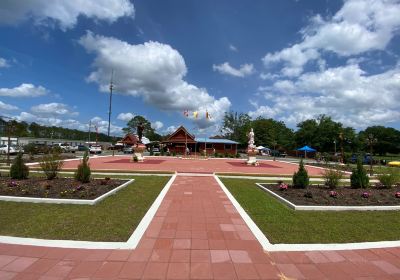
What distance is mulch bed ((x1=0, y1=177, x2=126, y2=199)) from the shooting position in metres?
9.18

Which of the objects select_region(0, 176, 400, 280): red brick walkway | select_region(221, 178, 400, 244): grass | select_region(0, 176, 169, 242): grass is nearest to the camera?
select_region(0, 176, 400, 280): red brick walkway

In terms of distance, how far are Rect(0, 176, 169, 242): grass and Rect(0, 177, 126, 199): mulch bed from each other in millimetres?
795

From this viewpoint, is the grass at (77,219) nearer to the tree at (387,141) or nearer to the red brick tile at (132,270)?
the red brick tile at (132,270)

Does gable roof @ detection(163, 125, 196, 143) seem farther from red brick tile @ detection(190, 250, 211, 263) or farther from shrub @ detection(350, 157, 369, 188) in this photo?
red brick tile @ detection(190, 250, 211, 263)

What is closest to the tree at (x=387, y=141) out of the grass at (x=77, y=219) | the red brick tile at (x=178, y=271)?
the grass at (x=77, y=219)

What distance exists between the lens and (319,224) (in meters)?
7.10

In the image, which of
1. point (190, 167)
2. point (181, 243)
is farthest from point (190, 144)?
point (181, 243)

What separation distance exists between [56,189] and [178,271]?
286 inches

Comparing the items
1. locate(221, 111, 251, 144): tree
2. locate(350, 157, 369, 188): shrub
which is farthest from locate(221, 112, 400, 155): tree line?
locate(350, 157, 369, 188): shrub

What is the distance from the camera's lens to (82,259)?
15.4ft

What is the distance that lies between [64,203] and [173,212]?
3.38 m

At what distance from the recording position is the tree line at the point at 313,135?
67562 mm

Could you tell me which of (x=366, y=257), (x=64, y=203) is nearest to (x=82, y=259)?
(x=64, y=203)

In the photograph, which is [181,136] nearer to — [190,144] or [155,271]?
[190,144]
